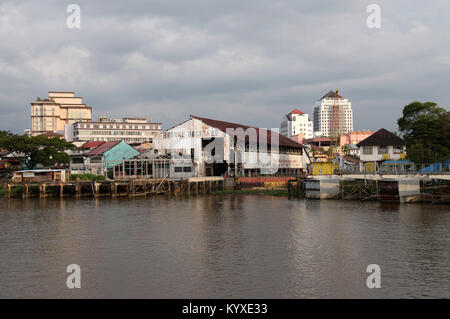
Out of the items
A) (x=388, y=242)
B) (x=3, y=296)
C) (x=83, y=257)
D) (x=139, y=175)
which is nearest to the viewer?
(x=3, y=296)

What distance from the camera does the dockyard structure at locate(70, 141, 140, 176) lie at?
60.4 metres

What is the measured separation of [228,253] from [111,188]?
107 ft

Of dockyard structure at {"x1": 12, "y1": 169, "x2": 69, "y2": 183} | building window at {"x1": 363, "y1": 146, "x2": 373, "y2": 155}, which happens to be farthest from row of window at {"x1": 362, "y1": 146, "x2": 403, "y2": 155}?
dockyard structure at {"x1": 12, "y1": 169, "x2": 69, "y2": 183}

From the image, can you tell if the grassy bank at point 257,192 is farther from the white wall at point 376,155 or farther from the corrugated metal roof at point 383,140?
the corrugated metal roof at point 383,140

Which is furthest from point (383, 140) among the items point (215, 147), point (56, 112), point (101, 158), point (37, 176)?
point (56, 112)

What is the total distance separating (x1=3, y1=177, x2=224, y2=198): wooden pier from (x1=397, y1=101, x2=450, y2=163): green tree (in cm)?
2515

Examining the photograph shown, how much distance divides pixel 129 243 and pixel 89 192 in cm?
3159

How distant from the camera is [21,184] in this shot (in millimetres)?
48812

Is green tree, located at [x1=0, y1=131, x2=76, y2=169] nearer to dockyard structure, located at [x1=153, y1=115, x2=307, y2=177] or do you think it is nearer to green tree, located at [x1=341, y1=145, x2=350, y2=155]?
dockyard structure, located at [x1=153, y1=115, x2=307, y2=177]

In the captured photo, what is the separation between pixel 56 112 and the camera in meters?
116

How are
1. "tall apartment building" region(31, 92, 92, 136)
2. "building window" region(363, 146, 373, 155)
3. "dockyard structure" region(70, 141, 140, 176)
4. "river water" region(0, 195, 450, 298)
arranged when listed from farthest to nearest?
"tall apartment building" region(31, 92, 92, 136), "dockyard structure" region(70, 141, 140, 176), "building window" region(363, 146, 373, 155), "river water" region(0, 195, 450, 298)

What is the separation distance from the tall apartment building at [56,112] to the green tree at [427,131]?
8503 cm

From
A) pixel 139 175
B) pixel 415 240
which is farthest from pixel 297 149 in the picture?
pixel 415 240
